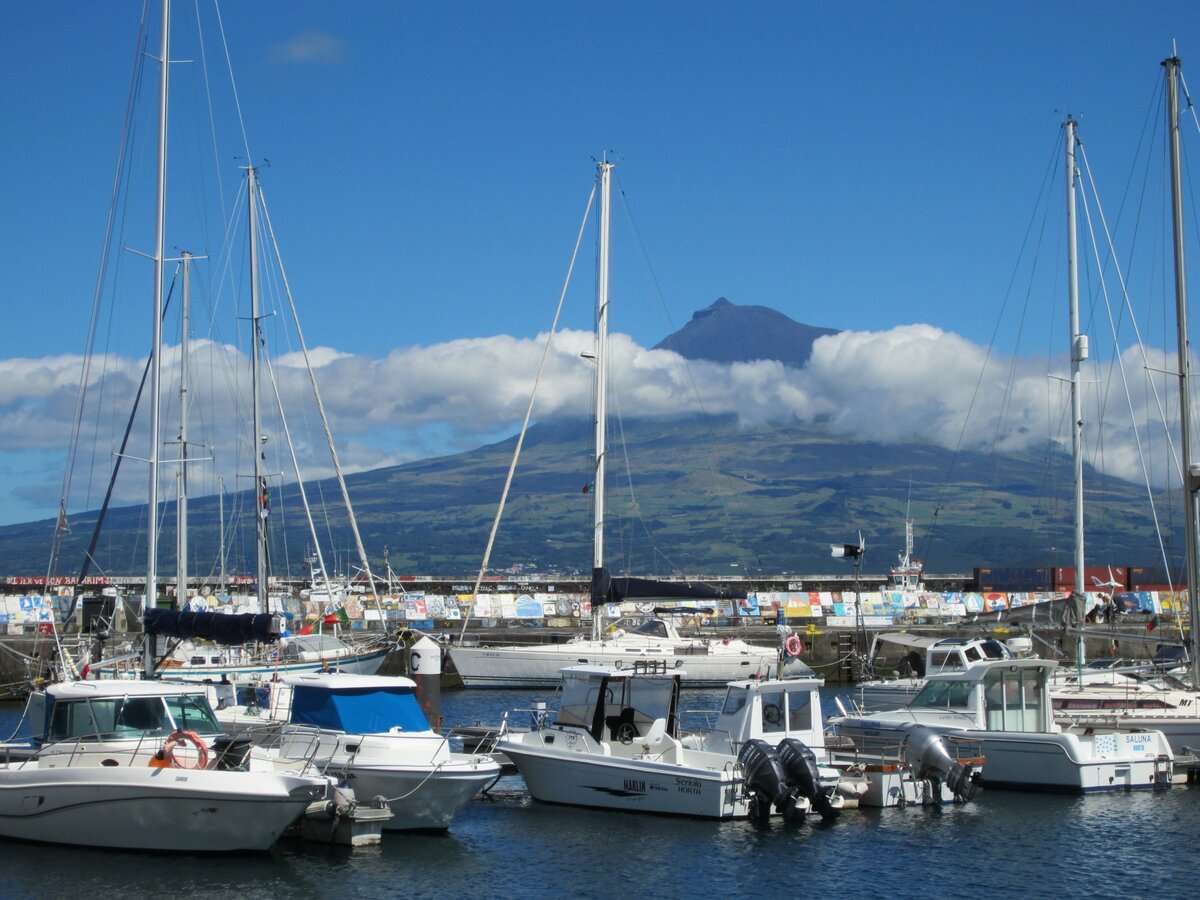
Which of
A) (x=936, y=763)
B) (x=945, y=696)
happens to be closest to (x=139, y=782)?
(x=936, y=763)

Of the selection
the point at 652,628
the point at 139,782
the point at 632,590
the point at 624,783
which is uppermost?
the point at 632,590

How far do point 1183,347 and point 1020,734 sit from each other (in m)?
11.0

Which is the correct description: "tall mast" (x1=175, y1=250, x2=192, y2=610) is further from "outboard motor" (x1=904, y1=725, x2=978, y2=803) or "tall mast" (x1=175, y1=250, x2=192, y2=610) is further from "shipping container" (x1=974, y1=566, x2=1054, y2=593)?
"shipping container" (x1=974, y1=566, x2=1054, y2=593)

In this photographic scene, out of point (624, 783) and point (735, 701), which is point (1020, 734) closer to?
point (735, 701)

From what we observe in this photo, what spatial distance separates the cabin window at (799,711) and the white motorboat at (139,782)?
8973mm

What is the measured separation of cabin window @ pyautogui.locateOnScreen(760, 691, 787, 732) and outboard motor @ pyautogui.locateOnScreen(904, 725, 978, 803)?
97.0 inches

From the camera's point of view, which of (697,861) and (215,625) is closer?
(697,861)

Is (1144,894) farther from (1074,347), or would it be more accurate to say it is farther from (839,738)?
(1074,347)

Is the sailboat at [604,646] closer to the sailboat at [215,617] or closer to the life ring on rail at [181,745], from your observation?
the sailboat at [215,617]

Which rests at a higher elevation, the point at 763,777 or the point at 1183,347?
the point at 1183,347

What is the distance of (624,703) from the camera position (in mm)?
27734

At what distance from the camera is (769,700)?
27531mm

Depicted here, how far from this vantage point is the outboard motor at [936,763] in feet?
88.8

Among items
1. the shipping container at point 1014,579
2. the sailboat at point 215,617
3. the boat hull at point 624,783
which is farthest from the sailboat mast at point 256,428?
the shipping container at point 1014,579
